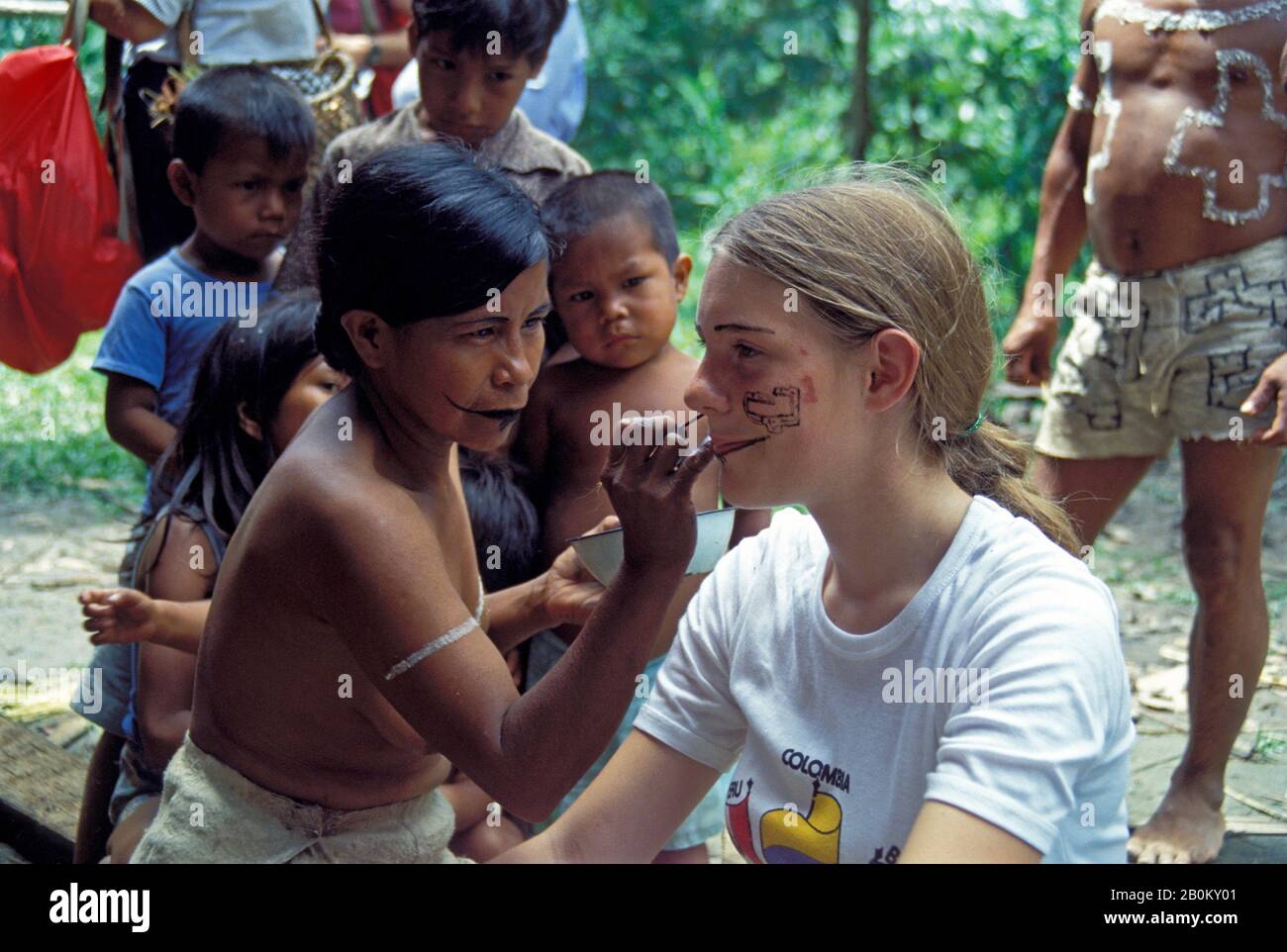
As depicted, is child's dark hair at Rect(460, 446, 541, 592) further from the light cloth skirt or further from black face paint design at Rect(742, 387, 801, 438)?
black face paint design at Rect(742, 387, 801, 438)

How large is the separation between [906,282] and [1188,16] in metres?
2.04

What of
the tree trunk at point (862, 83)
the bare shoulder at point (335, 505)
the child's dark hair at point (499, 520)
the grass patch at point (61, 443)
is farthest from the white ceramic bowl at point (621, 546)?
the tree trunk at point (862, 83)

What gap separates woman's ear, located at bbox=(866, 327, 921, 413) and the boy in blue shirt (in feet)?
6.72

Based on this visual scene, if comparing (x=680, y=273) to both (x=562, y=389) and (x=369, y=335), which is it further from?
(x=369, y=335)

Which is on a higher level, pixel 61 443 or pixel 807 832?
pixel 807 832

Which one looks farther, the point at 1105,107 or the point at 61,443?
the point at 61,443

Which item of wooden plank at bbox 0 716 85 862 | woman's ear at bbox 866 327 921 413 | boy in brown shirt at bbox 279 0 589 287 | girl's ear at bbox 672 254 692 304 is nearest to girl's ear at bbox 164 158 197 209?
boy in brown shirt at bbox 279 0 589 287

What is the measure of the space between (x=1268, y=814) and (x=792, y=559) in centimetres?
232

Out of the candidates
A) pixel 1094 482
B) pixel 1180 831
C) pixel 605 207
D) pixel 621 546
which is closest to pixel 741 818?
pixel 621 546

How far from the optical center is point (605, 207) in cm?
312

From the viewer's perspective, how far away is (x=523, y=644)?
10.8ft

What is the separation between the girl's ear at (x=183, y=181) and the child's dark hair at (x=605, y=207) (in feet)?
3.22

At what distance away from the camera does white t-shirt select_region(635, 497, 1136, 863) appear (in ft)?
5.44
